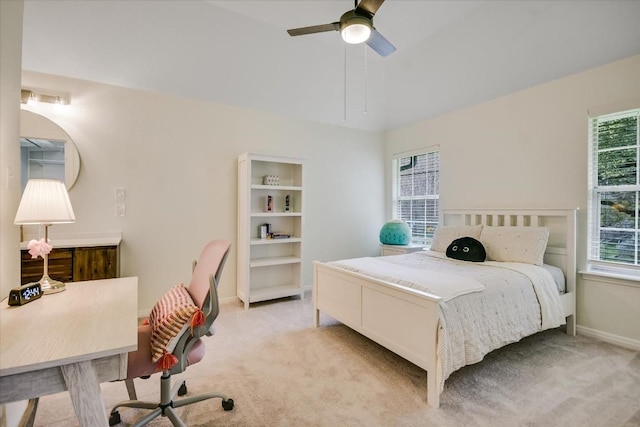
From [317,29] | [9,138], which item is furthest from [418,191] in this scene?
[9,138]

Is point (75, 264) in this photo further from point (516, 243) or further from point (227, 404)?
point (516, 243)

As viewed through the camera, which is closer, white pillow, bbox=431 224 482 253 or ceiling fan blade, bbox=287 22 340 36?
ceiling fan blade, bbox=287 22 340 36

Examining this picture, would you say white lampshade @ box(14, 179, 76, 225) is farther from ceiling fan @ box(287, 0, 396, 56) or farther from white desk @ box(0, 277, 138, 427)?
ceiling fan @ box(287, 0, 396, 56)

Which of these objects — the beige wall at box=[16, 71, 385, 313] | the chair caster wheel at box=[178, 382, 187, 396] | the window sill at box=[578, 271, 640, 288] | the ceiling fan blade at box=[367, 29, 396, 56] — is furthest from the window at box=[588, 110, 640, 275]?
the chair caster wheel at box=[178, 382, 187, 396]

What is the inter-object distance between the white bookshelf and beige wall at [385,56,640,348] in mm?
2143

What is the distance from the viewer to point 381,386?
2.04 meters

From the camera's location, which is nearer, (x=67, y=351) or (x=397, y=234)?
(x=67, y=351)

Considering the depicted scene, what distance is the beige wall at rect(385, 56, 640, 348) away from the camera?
2.69m

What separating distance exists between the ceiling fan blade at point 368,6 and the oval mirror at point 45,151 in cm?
300

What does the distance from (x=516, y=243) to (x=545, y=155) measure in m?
1.03

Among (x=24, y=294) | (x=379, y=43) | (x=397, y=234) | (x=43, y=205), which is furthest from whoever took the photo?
(x=397, y=234)

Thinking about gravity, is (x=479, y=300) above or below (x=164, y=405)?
above

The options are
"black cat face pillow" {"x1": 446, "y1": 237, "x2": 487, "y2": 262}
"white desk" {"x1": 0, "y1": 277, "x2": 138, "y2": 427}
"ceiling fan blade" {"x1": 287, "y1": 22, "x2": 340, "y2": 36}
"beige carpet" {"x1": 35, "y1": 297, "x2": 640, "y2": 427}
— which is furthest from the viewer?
"black cat face pillow" {"x1": 446, "y1": 237, "x2": 487, "y2": 262}

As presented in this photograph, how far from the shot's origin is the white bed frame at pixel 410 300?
191 cm
